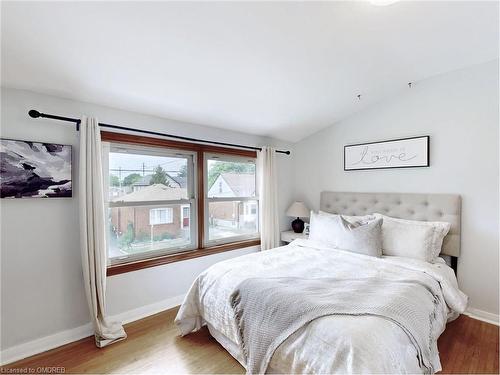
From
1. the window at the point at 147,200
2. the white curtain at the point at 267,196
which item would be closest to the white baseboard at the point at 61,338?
the window at the point at 147,200

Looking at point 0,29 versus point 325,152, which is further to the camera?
point 325,152

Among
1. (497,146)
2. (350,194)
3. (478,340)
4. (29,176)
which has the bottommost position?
(478,340)

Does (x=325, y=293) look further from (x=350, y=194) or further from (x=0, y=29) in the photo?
(x=0, y=29)

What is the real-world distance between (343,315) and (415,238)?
5.05ft

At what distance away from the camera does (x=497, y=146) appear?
7.75 feet

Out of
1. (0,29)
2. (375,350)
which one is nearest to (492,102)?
(375,350)

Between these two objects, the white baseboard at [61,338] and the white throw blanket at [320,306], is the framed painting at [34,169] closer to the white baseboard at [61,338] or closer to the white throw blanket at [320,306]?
the white baseboard at [61,338]

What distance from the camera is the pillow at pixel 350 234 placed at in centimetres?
247

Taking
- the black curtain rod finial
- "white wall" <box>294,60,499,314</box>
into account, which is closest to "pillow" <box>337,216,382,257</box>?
"white wall" <box>294,60,499,314</box>

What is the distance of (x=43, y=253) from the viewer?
2061mm

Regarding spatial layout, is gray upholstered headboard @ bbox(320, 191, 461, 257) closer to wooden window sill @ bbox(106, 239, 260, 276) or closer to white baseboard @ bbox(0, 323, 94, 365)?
wooden window sill @ bbox(106, 239, 260, 276)

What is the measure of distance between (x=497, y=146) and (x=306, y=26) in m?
2.13

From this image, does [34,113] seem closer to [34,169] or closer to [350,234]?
[34,169]

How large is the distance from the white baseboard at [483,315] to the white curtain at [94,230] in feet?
10.8
